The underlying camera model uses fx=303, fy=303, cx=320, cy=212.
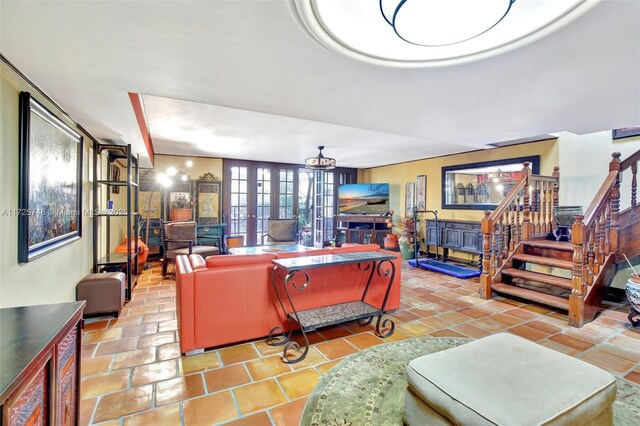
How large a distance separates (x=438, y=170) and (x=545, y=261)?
11.0 feet

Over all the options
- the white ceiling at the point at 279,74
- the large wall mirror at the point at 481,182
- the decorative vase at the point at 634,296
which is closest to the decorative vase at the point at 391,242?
the large wall mirror at the point at 481,182

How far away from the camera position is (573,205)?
4641 millimetres

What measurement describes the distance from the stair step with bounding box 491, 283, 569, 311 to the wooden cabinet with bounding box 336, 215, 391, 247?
341cm

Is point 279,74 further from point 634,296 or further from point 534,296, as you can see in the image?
point 634,296

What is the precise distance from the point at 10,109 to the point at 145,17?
4.04 feet

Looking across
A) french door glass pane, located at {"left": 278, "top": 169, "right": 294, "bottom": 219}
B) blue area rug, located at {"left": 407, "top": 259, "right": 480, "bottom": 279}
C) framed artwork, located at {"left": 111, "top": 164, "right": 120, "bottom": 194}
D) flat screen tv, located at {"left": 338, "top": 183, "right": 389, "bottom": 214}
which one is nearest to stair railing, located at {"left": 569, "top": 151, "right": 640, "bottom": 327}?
blue area rug, located at {"left": 407, "top": 259, "right": 480, "bottom": 279}

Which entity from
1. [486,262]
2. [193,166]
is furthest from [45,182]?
[486,262]

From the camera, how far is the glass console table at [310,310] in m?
2.48

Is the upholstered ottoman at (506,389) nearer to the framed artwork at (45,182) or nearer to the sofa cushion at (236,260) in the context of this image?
the sofa cushion at (236,260)

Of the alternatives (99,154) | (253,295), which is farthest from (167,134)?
(253,295)

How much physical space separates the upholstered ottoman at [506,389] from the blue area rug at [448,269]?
12.0 ft

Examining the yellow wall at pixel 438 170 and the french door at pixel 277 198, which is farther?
the french door at pixel 277 198

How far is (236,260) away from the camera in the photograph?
105 inches

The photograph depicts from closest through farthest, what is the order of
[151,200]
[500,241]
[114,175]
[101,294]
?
[101,294]
[500,241]
[114,175]
[151,200]
